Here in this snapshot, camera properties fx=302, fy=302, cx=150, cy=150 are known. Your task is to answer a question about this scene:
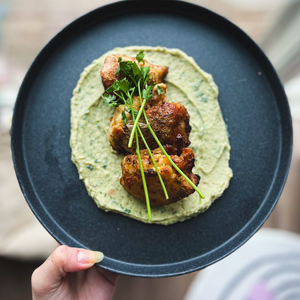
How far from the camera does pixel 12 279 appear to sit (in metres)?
3.09

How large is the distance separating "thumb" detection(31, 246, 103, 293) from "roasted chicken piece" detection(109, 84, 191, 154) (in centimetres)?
75

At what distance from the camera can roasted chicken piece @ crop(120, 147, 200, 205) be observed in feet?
6.26

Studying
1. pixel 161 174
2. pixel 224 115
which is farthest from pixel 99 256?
pixel 224 115

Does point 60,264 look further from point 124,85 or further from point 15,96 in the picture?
point 15,96

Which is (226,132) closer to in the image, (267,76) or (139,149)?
(267,76)

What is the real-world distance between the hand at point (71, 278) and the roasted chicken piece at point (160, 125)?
30.3 inches

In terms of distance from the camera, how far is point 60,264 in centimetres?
194

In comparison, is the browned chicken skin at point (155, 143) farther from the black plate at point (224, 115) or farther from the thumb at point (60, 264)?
the thumb at point (60, 264)

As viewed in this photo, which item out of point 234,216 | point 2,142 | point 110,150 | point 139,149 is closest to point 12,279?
Result: point 2,142

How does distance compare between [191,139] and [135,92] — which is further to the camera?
[191,139]

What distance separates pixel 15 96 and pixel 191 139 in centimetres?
221

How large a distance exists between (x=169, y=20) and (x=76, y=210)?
5.25 ft

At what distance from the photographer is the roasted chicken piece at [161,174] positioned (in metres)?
1.91

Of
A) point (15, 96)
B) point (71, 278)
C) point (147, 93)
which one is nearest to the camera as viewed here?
point (147, 93)
